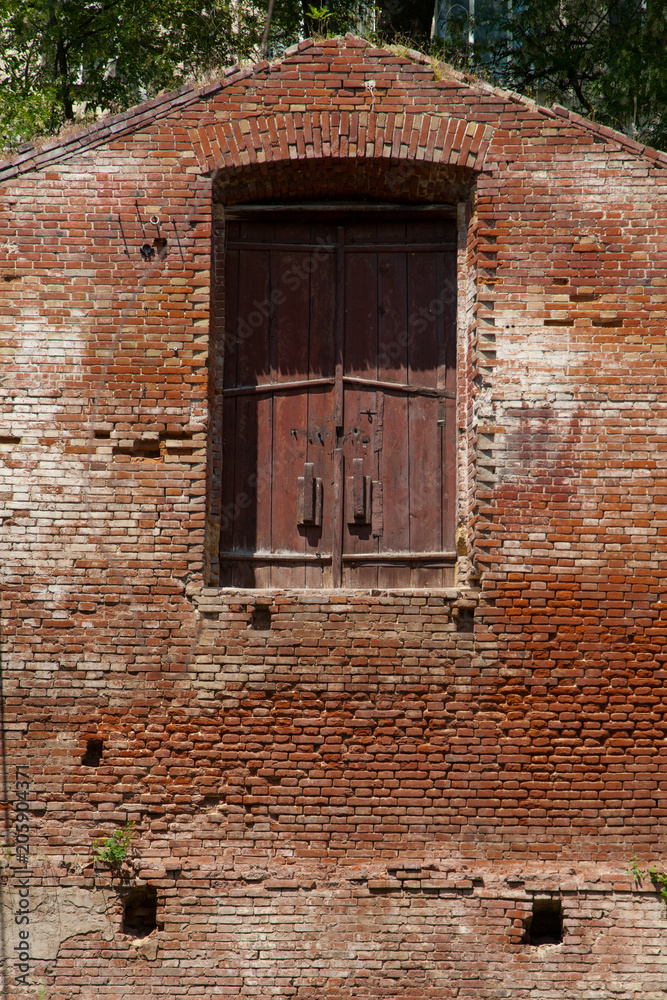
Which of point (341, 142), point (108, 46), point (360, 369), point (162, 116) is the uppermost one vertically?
point (108, 46)

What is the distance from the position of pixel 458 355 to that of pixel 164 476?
2.41 m

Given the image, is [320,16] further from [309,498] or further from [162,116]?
[309,498]

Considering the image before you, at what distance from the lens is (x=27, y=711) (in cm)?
602

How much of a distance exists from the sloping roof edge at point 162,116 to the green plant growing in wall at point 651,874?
5.00 m

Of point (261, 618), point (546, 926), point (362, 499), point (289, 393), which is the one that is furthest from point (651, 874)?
point (289, 393)

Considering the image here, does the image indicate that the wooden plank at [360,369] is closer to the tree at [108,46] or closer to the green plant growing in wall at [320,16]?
the green plant growing in wall at [320,16]

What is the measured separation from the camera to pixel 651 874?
19.1ft

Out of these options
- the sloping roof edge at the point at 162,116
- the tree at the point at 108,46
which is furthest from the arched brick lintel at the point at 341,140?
the tree at the point at 108,46

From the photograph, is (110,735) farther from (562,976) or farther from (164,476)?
(562,976)

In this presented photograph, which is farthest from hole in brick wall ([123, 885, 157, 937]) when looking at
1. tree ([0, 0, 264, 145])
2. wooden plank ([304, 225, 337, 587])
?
tree ([0, 0, 264, 145])

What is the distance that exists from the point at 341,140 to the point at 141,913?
5.66 meters

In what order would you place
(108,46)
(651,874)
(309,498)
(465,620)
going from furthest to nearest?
(108,46)
(309,498)
(465,620)
(651,874)

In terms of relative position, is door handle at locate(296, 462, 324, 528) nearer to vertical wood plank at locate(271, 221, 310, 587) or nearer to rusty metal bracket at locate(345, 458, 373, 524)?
vertical wood plank at locate(271, 221, 310, 587)

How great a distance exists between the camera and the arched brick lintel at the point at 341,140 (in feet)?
21.2
